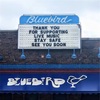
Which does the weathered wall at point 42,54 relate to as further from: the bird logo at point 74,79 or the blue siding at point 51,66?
the bird logo at point 74,79

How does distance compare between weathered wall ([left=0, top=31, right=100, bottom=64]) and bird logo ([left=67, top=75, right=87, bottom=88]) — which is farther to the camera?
weathered wall ([left=0, top=31, right=100, bottom=64])

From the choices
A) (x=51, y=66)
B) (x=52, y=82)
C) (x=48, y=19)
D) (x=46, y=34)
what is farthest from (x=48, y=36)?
(x=52, y=82)

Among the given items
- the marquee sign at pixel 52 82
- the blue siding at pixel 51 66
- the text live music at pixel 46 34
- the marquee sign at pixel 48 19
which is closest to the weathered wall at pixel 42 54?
the text live music at pixel 46 34

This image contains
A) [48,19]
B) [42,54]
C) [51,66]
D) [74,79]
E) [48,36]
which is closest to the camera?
[74,79]

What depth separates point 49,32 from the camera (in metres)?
21.0

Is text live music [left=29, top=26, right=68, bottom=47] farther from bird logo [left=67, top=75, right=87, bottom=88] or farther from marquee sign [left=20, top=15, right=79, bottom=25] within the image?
bird logo [left=67, top=75, right=87, bottom=88]

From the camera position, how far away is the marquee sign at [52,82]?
63.4ft

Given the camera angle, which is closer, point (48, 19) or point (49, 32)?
point (49, 32)

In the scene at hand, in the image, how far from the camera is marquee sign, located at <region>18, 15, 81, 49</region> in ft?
68.0

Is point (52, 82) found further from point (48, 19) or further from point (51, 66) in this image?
point (48, 19)

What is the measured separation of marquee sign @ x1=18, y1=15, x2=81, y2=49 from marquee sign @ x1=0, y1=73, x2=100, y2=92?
6.10 ft

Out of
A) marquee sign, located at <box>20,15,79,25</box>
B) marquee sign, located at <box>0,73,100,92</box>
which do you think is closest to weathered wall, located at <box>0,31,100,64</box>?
marquee sign, located at <box>20,15,79,25</box>

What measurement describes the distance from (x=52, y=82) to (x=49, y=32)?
3.13 m

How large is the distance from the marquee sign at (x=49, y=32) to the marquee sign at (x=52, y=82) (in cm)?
186
